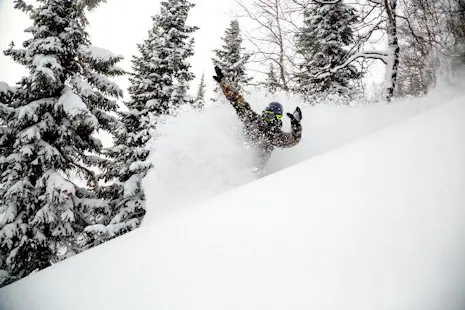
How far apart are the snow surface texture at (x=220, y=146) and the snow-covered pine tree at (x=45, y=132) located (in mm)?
3201

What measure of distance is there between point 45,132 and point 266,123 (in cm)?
665

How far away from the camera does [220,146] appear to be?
5.93 m

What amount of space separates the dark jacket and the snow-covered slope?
3.54 m

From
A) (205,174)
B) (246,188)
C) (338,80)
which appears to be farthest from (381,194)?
(338,80)

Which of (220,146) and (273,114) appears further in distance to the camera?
(220,146)

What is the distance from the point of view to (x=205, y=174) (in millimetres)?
5441

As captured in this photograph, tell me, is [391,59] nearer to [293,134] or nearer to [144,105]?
[293,134]

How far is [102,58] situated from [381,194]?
8718 mm

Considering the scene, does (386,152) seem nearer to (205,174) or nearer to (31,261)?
(205,174)

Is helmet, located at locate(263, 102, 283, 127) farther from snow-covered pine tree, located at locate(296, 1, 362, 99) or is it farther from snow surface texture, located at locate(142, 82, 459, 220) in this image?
snow-covered pine tree, located at locate(296, 1, 362, 99)

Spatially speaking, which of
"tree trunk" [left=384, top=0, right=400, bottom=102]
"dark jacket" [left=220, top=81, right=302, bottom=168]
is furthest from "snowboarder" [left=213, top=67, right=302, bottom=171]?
"tree trunk" [left=384, top=0, right=400, bottom=102]

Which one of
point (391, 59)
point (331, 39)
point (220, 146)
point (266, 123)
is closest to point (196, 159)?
point (220, 146)

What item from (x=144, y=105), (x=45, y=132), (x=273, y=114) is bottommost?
(x=273, y=114)

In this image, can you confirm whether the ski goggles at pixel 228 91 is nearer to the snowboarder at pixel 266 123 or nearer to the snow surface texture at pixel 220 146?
the snowboarder at pixel 266 123
